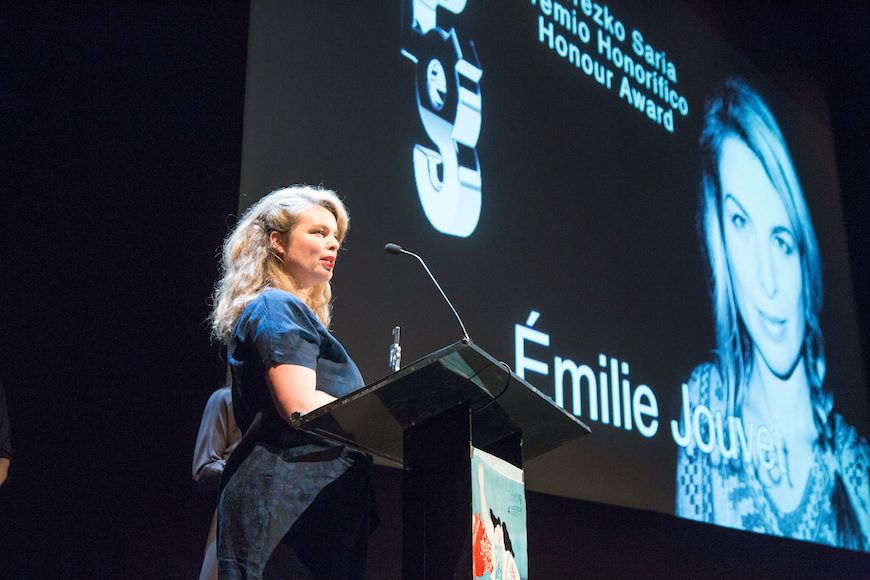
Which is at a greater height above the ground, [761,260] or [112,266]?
[761,260]

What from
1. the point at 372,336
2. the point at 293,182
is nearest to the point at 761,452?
the point at 372,336

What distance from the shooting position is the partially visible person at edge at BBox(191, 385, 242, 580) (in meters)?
2.46

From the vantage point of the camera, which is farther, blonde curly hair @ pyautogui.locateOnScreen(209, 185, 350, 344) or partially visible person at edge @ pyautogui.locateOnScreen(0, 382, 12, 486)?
partially visible person at edge @ pyautogui.locateOnScreen(0, 382, 12, 486)

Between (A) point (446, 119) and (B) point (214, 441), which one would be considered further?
(A) point (446, 119)

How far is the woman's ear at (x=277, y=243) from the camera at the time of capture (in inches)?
71.1

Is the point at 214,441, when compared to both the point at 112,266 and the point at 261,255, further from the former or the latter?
the point at 261,255

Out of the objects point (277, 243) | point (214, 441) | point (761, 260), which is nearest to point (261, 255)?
point (277, 243)

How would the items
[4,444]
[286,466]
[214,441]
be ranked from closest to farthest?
[286,466], [4,444], [214,441]

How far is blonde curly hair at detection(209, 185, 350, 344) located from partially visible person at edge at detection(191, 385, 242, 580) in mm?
707

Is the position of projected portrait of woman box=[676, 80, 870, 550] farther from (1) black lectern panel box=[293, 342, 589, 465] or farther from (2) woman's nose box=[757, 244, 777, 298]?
Result: (1) black lectern panel box=[293, 342, 589, 465]

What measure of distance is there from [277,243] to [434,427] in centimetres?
58

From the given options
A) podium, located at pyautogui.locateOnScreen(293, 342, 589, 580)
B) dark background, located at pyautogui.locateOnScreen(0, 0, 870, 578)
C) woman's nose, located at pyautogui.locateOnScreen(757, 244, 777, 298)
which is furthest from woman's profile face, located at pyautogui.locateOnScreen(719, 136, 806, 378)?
podium, located at pyautogui.locateOnScreen(293, 342, 589, 580)

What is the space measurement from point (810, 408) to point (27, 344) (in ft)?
12.5

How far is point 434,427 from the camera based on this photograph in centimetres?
142
